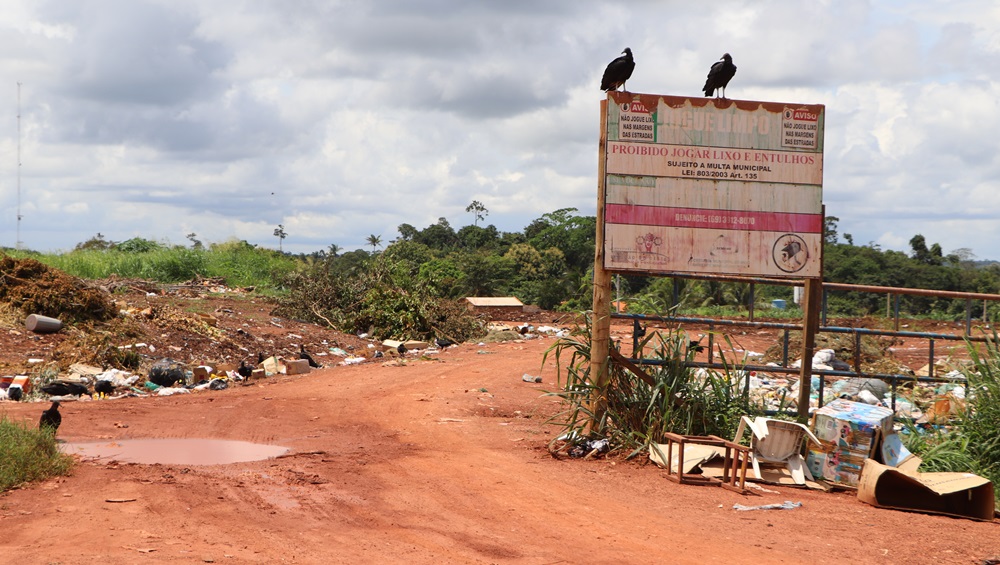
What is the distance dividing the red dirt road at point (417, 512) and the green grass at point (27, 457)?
5.7 inches

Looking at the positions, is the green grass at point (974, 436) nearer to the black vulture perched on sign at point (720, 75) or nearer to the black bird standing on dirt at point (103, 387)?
the black vulture perched on sign at point (720, 75)

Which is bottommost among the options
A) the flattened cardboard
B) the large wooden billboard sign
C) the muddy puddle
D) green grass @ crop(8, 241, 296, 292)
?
the muddy puddle

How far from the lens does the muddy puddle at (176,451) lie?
7547mm

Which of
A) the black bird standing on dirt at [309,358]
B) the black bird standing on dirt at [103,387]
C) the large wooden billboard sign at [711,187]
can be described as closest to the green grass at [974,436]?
the large wooden billboard sign at [711,187]

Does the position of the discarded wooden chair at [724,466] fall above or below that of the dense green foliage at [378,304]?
below

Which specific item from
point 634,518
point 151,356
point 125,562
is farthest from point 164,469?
point 151,356

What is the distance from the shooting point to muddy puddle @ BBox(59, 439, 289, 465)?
755cm

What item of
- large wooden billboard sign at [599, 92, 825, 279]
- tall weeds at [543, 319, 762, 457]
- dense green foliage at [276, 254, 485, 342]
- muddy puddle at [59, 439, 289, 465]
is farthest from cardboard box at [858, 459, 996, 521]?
dense green foliage at [276, 254, 485, 342]

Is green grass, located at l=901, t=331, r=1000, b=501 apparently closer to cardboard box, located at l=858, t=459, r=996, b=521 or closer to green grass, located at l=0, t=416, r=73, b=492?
cardboard box, located at l=858, t=459, r=996, b=521

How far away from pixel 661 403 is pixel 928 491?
226 centimetres

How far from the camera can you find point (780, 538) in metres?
5.67

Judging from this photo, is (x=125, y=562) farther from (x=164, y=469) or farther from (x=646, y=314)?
(x=646, y=314)

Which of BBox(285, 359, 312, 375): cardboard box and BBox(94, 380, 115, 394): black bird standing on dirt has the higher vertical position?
BBox(285, 359, 312, 375): cardboard box

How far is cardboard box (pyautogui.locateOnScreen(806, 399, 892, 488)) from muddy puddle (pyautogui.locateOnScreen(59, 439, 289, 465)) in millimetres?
4479
